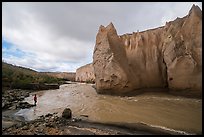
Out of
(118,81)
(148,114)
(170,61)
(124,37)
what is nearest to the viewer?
(148,114)

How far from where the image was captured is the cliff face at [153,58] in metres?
16.2

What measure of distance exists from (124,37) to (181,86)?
33.4ft

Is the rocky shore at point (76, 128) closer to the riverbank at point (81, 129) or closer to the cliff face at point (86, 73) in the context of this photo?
the riverbank at point (81, 129)

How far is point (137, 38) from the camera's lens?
22.6 metres

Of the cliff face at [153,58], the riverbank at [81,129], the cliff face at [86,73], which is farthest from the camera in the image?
the cliff face at [86,73]

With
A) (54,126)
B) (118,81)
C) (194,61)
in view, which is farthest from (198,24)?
(54,126)

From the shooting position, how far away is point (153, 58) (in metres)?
20.3

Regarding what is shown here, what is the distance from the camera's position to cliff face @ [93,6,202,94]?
16156 millimetres

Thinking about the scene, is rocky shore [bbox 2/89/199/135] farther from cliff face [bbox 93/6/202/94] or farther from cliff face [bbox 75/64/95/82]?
cliff face [bbox 75/64/95/82]

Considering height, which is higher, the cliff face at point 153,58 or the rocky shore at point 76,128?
the cliff face at point 153,58

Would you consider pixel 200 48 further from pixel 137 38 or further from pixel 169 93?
pixel 137 38

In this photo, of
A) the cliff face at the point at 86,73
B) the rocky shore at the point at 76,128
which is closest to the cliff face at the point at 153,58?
the rocky shore at the point at 76,128

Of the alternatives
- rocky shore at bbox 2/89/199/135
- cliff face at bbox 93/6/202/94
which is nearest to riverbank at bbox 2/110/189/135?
rocky shore at bbox 2/89/199/135

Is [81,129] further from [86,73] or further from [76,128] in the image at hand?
[86,73]
